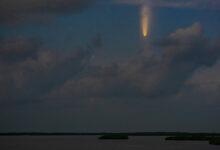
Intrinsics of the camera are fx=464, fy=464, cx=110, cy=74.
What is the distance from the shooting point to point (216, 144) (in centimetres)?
9425

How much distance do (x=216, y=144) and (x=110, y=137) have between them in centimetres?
6813

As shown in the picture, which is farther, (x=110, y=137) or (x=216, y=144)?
(x=110, y=137)

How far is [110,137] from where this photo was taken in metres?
158
